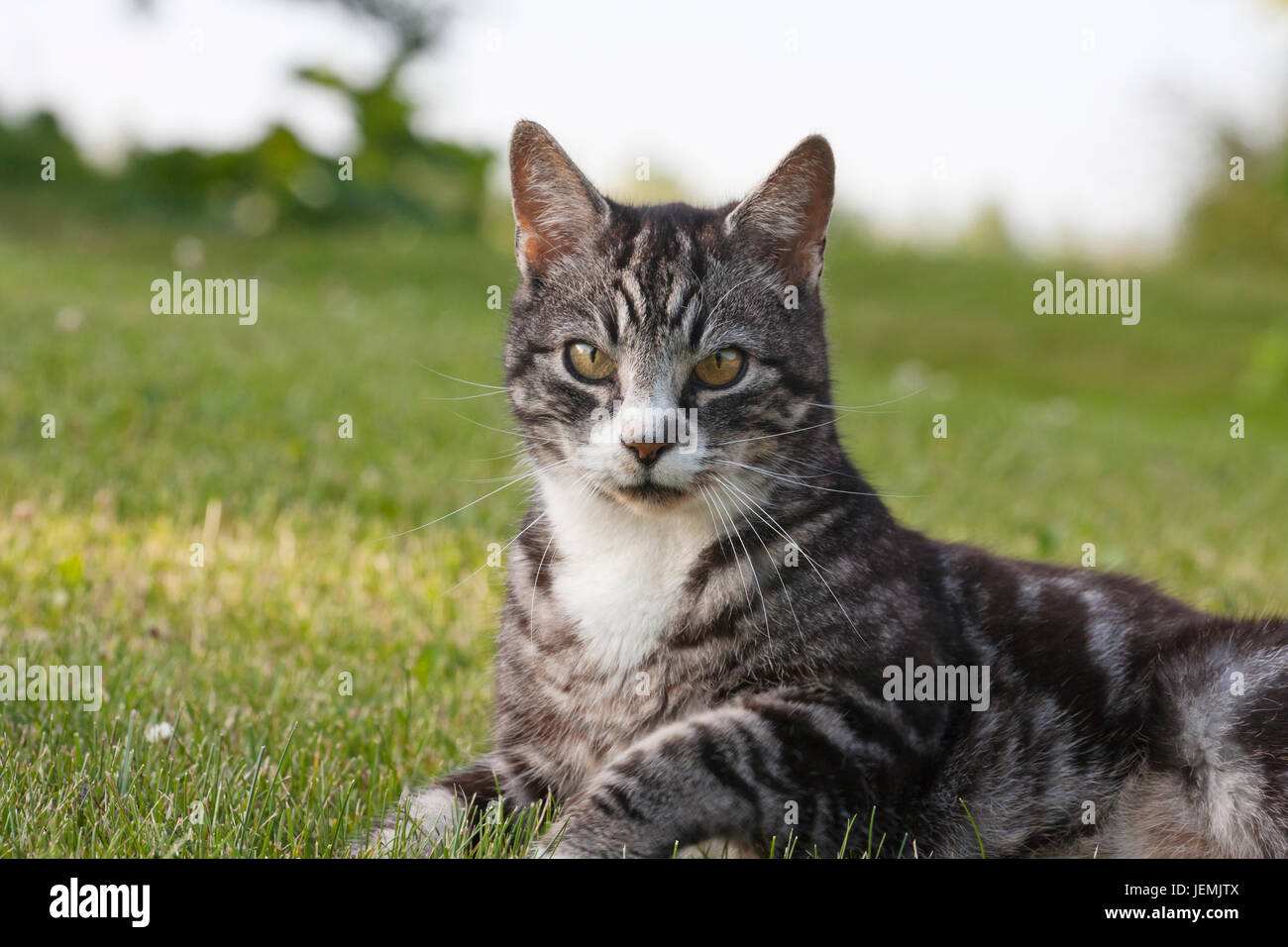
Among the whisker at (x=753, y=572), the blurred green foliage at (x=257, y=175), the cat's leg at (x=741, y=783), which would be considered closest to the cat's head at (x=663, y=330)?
the whisker at (x=753, y=572)

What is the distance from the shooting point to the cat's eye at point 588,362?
2.81m

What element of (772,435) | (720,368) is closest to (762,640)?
(772,435)

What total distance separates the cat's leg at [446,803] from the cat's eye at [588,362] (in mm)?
1009

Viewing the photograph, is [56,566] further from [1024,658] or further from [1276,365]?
[1276,365]

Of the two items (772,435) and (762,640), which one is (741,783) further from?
(772,435)

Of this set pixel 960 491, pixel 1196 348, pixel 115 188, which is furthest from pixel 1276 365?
pixel 115 188

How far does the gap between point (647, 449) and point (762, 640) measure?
526 millimetres

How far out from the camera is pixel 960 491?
7.12 m

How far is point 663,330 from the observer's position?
2773mm

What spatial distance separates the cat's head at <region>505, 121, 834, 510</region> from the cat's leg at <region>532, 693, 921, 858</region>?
56 cm

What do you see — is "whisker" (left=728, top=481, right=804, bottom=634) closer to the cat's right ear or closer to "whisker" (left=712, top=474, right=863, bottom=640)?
"whisker" (left=712, top=474, right=863, bottom=640)

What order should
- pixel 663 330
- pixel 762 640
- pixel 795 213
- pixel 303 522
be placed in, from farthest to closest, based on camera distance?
pixel 303 522
pixel 795 213
pixel 663 330
pixel 762 640

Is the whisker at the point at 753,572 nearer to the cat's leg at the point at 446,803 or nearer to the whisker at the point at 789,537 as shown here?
the whisker at the point at 789,537

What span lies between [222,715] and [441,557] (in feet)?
5.81
